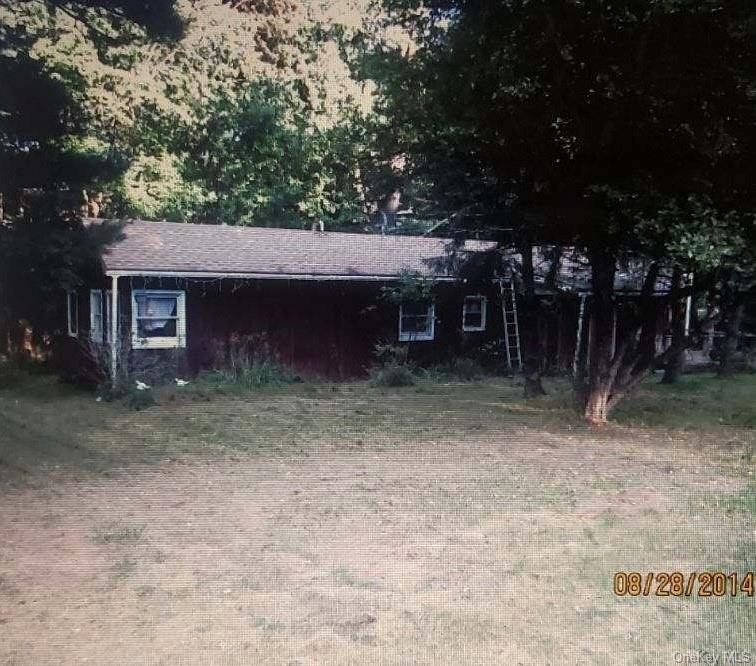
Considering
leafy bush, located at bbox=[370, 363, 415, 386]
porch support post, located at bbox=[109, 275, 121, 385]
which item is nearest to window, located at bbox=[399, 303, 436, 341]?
leafy bush, located at bbox=[370, 363, 415, 386]

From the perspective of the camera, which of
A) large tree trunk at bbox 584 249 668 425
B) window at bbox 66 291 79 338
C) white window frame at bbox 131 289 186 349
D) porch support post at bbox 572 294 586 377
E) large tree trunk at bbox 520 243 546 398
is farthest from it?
white window frame at bbox 131 289 186 349

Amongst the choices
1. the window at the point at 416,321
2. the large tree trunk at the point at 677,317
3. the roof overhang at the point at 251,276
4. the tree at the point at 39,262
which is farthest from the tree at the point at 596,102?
the roof overhang at the point at 251,276

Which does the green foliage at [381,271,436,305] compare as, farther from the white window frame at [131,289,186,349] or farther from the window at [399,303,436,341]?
the white window frame at [131,289,186,349]

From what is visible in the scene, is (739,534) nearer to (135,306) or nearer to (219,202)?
(219,202)

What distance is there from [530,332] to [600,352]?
1.55 m

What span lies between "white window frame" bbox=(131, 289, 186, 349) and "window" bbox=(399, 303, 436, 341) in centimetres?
245

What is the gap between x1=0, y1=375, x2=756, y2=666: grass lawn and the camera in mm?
1780

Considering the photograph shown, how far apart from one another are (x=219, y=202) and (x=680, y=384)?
4.89m

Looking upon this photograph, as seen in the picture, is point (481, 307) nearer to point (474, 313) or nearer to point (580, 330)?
point (474, 313)

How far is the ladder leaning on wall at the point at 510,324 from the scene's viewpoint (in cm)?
613

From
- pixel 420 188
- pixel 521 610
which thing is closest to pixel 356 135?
pixel 420 188

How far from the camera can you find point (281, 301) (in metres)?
7.09

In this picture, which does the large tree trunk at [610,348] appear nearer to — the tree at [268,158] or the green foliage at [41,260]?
the tree at [268,158]

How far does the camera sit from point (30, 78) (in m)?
2.30
